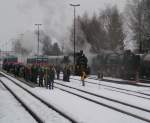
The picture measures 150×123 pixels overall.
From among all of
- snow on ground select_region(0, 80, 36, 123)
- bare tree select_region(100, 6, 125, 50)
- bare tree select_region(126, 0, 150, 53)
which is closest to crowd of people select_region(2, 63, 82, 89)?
snow on ground select_region(0, 80, 36, 123)

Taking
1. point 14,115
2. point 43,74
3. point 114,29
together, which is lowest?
point 14,115

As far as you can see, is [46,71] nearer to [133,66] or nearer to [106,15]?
[133,66]

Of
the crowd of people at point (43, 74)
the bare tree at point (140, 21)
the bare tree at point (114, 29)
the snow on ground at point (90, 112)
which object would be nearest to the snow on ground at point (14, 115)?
the snow on ground at point (90, 112)

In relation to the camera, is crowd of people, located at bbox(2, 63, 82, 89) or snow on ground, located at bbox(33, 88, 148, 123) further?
crowd of people, located at bbox(2, 63, 82, 89)

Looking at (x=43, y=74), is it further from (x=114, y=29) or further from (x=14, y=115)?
(x=114, y=29)

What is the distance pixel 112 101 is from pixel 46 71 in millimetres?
11803

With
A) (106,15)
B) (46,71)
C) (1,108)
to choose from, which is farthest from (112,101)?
(106,15)

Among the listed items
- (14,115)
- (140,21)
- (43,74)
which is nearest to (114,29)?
(140,21)

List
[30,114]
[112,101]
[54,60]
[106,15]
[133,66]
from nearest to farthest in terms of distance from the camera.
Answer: [30,114] < [112,101] < [133,66] < [54,60] < [106,15]

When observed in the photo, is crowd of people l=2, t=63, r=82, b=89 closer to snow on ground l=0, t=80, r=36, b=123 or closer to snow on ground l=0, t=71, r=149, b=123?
snow on ground l=0, t=71, r=149, b=123

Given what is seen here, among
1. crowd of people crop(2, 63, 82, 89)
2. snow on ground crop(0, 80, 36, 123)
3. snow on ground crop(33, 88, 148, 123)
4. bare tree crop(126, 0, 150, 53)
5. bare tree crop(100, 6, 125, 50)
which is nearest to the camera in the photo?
snow on ground crop(33, 88, 148, 123)

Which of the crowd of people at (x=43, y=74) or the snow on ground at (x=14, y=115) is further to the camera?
the crowd of people at (x=43, y=74)

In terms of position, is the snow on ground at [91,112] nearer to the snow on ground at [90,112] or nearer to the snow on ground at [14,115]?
the snow on ground at [90,112]

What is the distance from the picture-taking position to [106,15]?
97.8 m
